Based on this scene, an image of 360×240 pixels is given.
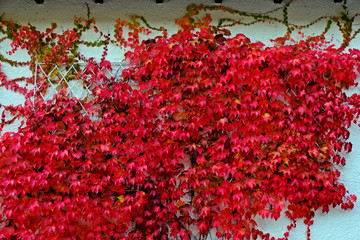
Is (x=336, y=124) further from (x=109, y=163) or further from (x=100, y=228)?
(x=100, y=228)

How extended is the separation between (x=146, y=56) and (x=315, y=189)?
2432 mm

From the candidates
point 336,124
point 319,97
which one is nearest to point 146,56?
point 319,97

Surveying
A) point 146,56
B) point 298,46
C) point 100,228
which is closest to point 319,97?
point 298,46

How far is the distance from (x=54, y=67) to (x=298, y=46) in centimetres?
288

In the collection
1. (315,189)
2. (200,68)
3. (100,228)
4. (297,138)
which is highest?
(200,68)

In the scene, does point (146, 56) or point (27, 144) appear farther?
point (146, 56)

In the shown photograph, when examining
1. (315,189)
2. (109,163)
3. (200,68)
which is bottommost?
(315,189)

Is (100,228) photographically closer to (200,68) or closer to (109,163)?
(109,163)

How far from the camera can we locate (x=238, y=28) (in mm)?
3871

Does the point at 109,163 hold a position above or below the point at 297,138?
below

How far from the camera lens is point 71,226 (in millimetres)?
3289

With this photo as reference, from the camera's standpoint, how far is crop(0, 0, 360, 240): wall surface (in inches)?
143

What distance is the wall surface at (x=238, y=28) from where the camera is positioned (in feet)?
11.9

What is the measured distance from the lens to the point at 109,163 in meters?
3.42
